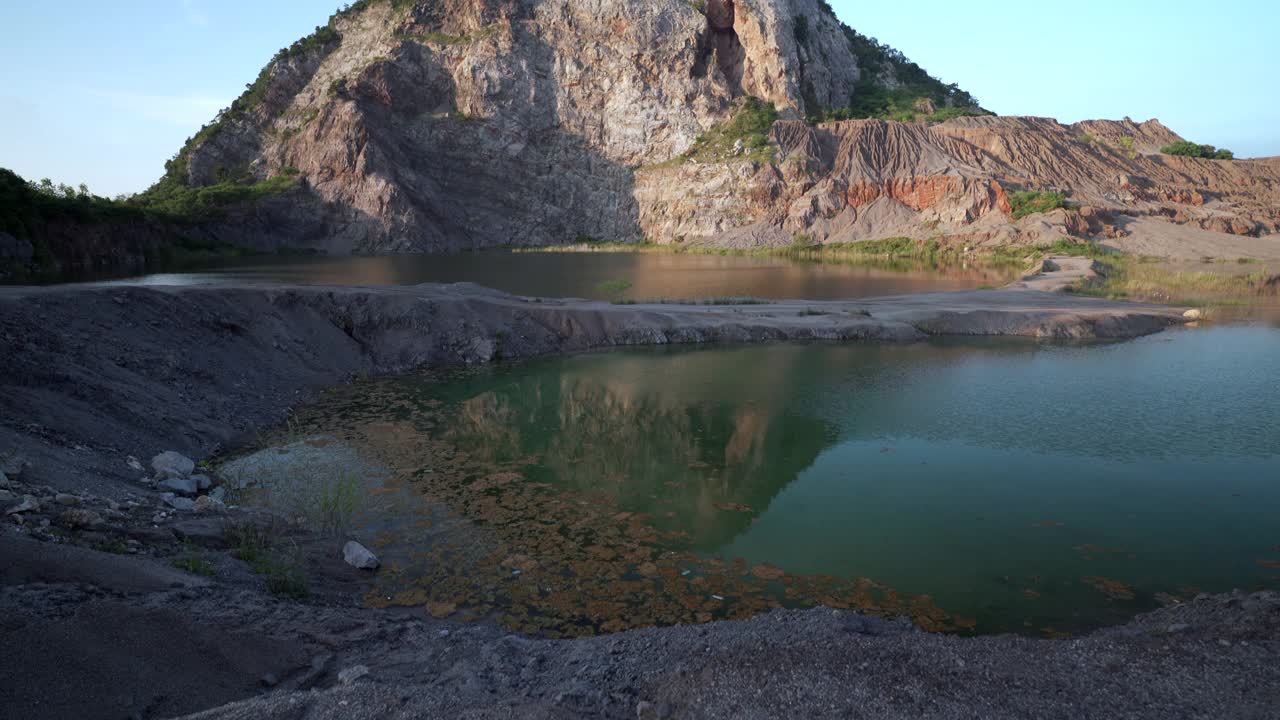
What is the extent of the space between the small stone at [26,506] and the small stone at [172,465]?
4.17 m

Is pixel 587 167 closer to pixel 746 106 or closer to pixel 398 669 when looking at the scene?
pixel 746 106

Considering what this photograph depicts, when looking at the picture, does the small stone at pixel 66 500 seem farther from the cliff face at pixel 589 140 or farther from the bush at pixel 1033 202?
the cliff face at pixel 589 140

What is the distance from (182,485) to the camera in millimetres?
12641

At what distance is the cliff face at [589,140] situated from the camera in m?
85.1

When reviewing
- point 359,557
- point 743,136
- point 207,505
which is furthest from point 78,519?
point 743,136

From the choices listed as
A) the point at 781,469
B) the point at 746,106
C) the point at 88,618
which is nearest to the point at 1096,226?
the point at 746,106

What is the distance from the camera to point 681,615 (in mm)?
9188

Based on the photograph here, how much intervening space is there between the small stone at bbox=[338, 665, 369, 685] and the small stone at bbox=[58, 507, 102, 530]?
4725 mm

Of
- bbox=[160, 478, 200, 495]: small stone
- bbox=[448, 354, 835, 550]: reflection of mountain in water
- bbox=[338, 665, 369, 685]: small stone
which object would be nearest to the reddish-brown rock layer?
bbox=[448, 354, 835, 550]: reflection of mountain in water

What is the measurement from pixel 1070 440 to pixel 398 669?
15.9 metres

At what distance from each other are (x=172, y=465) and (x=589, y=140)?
3674 inches

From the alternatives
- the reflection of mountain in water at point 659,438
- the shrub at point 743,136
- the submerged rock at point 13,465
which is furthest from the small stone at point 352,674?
the shrub at point 743,136

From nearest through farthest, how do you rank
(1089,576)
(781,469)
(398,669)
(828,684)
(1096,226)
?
(828,684) < (398,669) < (1089,576) < (781,469) < (1096,226)

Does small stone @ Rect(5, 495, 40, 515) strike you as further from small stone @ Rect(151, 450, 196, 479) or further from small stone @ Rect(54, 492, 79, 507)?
small stone @ Rect(151, 450, 196, 479)
